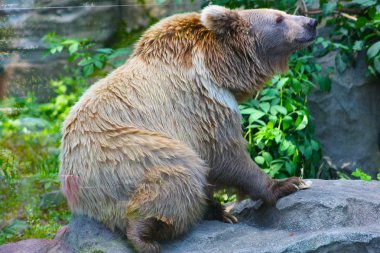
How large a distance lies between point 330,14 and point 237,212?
12.7ft

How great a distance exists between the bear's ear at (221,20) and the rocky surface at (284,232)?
57.6 inches

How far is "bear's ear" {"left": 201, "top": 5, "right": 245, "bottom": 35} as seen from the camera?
5.30m

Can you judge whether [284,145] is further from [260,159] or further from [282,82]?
[282,82]

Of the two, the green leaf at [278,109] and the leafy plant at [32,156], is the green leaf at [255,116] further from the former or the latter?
the leafy plant at [32,156]

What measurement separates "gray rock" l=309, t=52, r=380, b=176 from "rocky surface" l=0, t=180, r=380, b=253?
10.9 ft

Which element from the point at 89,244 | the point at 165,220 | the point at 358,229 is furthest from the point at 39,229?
the point at 358,229

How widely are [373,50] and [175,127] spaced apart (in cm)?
399

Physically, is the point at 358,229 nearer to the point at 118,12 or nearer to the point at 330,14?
the point at 118,12

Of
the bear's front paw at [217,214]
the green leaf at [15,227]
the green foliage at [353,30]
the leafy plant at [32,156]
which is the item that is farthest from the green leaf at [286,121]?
the green leaf at [15,227]

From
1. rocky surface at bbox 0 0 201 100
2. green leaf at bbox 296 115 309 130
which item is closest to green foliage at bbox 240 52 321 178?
green leaf at bbox 296 115 309 130

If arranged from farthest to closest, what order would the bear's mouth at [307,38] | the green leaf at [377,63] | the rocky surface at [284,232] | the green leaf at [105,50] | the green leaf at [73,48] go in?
1. the green leaf at [377,63]
2. the green leaf at [105,50]
3. the green leaf at [73,48]
4. the bear's mouth at [307,38]
5. the rocky surface at [284,232]

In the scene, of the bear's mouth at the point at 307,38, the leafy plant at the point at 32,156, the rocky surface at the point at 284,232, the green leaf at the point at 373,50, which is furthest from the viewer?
the green leaf at the point at 373,50

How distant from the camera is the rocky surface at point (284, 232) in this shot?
4.49 meters

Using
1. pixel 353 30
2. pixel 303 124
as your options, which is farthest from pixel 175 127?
pixel 353 30
